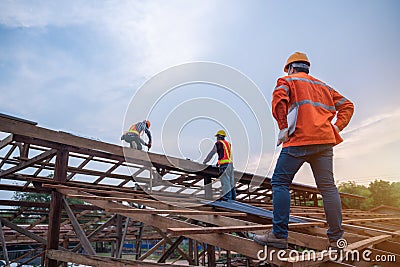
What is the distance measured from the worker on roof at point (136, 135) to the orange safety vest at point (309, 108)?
4600 millimetres

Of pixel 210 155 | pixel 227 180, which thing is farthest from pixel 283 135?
pixel 210 155

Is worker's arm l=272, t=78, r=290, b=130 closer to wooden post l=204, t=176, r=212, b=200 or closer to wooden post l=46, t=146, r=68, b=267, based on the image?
wooden post l=46, t=146, r=68, b=267

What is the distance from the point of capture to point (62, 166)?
4.68 meters

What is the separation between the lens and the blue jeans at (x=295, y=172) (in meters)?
2.31

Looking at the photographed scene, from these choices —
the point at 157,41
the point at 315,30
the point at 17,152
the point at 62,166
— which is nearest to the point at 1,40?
the point at 157,41

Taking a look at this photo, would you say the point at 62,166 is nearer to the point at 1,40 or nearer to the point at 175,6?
the point at 175,6

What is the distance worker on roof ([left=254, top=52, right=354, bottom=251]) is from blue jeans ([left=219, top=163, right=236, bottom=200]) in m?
3.69

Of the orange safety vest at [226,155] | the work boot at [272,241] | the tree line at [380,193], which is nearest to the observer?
the work boot at [272,241]

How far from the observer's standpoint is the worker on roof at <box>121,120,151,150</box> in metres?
6.50

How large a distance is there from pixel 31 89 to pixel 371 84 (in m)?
13.5

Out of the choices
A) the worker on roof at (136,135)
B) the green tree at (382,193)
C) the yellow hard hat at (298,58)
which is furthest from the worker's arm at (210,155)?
the green tree at (382,193)

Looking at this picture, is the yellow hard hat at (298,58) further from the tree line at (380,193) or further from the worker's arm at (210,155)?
the tree line at (380,193)

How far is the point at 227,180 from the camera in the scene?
6.19 m

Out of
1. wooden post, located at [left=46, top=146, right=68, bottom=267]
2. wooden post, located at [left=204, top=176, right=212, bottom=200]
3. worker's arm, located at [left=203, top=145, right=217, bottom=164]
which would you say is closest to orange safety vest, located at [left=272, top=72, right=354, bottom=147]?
wooden post, located at [left=46, top=146, right=68, bottom=267]
